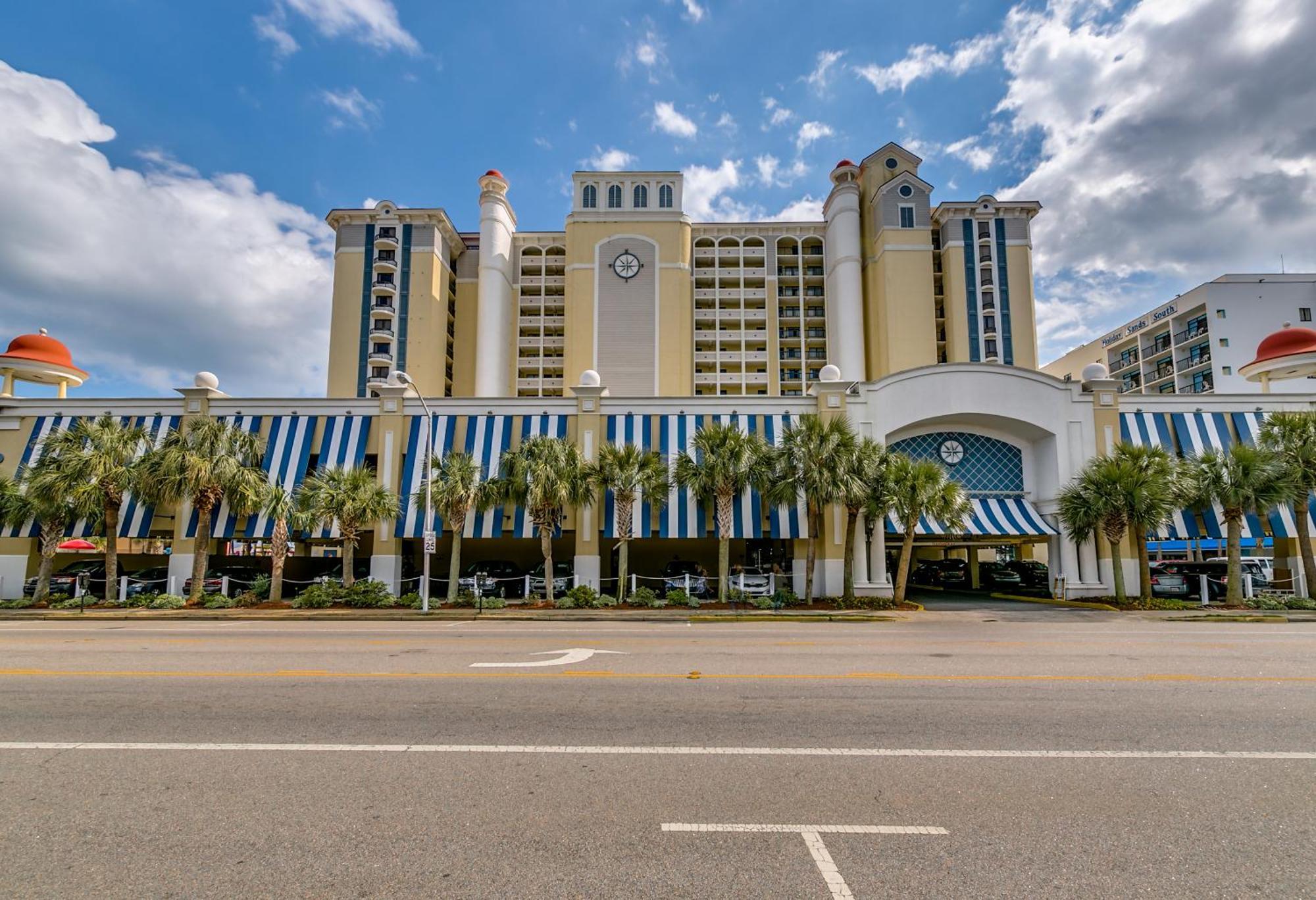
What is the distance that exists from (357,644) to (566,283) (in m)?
48.1

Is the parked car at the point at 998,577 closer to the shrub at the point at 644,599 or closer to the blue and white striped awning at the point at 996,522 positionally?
the blue and white striped awning at the point at 996,522

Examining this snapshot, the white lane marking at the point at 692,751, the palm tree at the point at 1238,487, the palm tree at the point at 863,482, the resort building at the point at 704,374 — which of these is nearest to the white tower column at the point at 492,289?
the resort building at the point at 704,374

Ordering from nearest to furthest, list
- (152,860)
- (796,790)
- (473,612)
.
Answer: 1. (152,860)
2. (796,790)
3. (473,612)

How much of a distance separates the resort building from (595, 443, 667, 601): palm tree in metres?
0.70

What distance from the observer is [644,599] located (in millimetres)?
23641

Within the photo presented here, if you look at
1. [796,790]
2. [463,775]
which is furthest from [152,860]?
[796,790]

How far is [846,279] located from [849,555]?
41027 mm

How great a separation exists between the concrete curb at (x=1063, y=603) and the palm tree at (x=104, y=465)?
33.5 metres

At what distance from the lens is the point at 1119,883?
389 cm

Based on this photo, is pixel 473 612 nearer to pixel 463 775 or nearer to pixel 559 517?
pixel 559 517

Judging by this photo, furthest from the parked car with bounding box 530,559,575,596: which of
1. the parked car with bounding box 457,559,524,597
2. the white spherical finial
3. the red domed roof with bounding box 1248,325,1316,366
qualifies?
the red domed roof with bounding box 1248,325,1316,366

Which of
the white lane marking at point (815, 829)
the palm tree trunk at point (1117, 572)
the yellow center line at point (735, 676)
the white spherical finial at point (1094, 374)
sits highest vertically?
the white spherical finial at point (1094, 374)

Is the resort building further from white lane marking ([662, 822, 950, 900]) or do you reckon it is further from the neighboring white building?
white lane marking ([662, 822, 950, 900])

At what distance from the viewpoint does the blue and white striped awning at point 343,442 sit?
26.9 metres
